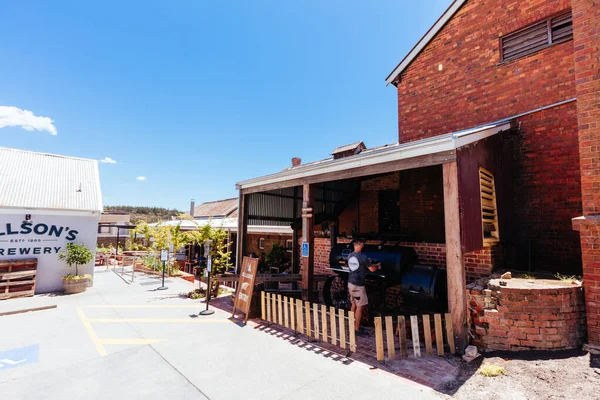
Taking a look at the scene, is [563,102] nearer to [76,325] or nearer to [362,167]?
[362,167]

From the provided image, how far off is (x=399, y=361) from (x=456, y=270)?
5.60 feet

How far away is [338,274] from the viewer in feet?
25.8

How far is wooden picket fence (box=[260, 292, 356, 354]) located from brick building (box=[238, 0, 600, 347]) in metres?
1.21

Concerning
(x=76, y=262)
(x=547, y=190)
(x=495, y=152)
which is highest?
(x=495, y=152)

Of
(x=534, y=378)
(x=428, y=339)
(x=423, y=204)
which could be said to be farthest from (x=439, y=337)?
(x=423, y=204)

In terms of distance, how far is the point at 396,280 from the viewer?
645 cm

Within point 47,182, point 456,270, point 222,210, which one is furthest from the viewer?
point 222,210

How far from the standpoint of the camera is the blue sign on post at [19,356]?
4633mm

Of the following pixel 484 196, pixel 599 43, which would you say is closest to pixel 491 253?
pixel 484 196

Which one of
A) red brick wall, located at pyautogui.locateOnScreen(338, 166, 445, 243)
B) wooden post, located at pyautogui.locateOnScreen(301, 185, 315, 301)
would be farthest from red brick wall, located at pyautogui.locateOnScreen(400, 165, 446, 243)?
wooden post, located at pyautogui.locateOnScreen(301, 185, 315, 301)

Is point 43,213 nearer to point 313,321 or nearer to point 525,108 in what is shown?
point 313,321

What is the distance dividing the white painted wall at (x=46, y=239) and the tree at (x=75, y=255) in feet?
0.71

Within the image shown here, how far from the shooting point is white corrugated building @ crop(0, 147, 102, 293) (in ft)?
31.3

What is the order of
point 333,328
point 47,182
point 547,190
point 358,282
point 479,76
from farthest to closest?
point 47,182
point 479,76
point 547,190
point 358,282
point 333,328
